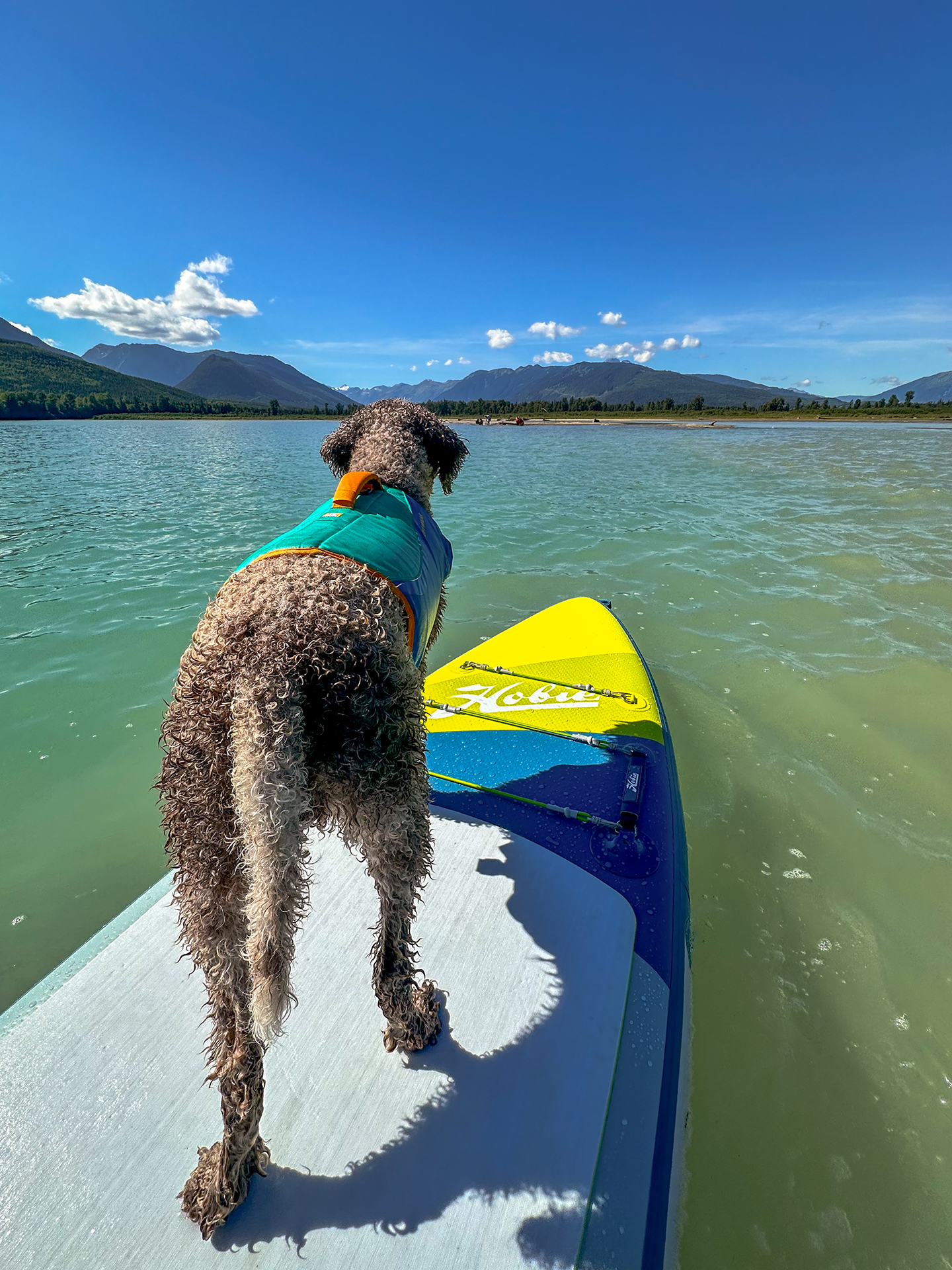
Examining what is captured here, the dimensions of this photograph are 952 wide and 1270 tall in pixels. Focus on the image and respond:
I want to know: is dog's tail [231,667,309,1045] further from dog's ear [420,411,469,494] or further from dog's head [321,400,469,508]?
dog's ear [420,411,469,494]

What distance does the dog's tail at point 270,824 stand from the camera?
1478 mm

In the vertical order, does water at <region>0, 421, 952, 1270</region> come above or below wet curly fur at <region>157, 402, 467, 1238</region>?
below

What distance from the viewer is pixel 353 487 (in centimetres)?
262

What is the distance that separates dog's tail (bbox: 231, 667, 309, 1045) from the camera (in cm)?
148

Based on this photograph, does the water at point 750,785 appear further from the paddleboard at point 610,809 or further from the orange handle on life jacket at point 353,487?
the orange handle on life jacket at point 353,487

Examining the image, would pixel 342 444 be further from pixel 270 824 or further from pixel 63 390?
pixel 63 390

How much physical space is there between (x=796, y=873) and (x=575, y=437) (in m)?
60.7

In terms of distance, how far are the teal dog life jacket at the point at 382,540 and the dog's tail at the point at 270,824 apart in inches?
26.7

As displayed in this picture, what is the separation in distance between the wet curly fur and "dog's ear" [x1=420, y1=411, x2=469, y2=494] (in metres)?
2.02

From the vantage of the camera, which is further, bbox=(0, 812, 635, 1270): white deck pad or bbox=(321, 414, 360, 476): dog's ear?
bbox=(321, 414, 360, 476): dog's ear

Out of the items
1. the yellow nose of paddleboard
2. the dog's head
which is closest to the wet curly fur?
the dog's head

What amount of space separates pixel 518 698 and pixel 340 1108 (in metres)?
3.46

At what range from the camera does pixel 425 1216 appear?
75.7 inches

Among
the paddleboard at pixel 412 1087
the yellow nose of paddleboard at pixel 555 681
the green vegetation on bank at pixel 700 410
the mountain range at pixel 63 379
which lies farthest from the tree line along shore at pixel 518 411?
the paddleboard at pixel 412 1087
